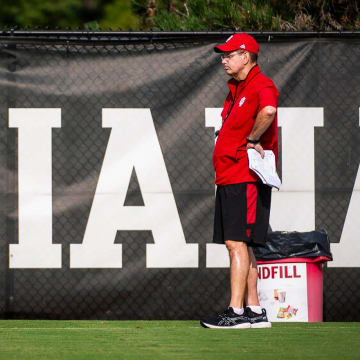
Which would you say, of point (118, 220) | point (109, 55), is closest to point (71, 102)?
point (109, 55)

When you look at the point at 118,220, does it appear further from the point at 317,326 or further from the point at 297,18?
the point at 297,18

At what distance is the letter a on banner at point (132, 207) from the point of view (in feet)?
22.5

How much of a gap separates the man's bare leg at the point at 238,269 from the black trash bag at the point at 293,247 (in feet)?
1.81

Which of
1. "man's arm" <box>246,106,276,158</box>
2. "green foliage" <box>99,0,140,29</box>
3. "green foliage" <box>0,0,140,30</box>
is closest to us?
"man's arm" <box>246,106,276,158</box>

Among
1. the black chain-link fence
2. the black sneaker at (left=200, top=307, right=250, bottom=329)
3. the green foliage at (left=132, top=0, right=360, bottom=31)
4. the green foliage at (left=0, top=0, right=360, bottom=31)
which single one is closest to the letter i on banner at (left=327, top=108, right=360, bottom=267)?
the black chain-link fence

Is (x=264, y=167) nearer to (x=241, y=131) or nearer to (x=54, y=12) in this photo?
(x=241, y=131)

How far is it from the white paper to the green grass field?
94cm

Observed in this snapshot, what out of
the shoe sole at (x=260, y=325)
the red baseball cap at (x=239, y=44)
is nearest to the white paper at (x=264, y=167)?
the red baseball cap at (x=239, y=44)

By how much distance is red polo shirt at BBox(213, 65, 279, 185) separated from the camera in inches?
234

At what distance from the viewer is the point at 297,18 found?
31.6 feet

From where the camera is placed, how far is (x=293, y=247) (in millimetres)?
6562

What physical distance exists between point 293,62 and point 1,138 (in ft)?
7.23

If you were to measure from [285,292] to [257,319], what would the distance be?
1.70ft

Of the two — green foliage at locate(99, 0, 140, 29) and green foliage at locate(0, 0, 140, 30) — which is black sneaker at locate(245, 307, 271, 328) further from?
green foliage at locate(0, 0, 140, 30)
